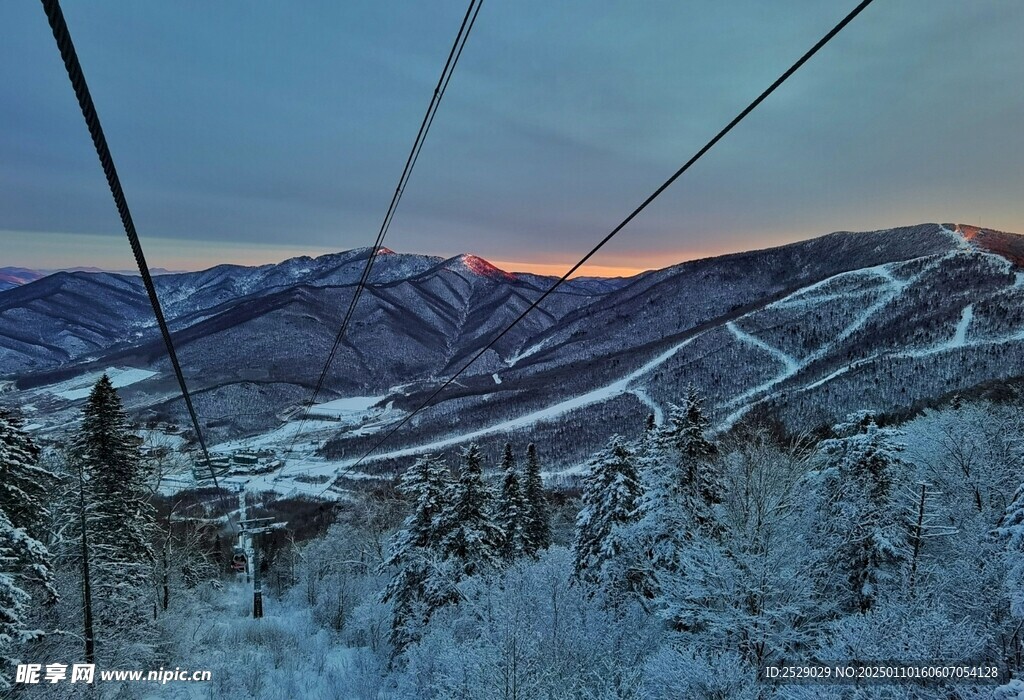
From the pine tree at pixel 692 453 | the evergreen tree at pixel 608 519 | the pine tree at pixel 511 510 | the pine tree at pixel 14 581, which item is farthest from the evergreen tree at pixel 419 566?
the pine tree at pixel 14 581

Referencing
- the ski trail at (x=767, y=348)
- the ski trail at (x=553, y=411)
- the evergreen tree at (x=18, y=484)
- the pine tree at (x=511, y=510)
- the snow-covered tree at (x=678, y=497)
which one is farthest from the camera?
the ski trail at (x=767, y=348)

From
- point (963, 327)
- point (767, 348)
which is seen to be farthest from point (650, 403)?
point (963, 327)

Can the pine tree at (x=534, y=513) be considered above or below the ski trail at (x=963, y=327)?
below

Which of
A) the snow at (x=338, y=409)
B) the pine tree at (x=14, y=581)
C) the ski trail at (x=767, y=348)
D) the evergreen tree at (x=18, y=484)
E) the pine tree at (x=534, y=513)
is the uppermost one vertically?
the ski trail at (x=767, y=348)

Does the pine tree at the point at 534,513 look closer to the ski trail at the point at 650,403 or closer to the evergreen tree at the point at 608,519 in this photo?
the evergreen tree at the point at 608,519

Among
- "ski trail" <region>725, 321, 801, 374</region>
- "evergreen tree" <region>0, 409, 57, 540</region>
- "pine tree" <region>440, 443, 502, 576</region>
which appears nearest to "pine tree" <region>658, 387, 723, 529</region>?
"pine tree" <region>440, 443, 502, 576</region>

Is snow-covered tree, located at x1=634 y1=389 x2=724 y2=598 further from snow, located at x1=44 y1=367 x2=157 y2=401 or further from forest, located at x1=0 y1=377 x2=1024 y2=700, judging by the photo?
snow, located at x1=44 y1=367 x2=157 y2=401
